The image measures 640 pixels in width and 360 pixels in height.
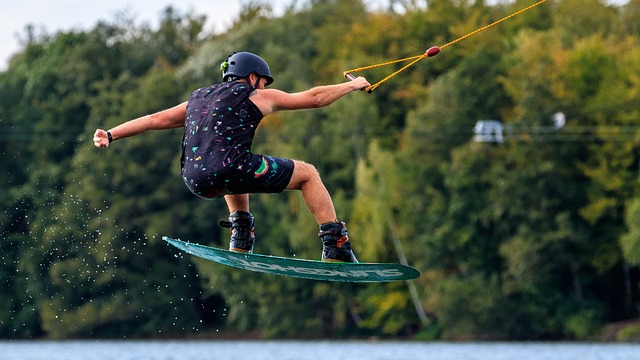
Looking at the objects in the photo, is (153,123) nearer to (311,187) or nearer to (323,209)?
(311,187)

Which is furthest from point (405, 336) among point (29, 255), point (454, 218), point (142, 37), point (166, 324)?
point (142, 37)

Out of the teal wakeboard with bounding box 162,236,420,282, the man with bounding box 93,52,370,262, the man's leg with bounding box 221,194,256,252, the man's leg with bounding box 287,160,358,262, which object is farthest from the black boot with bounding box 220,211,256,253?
the man with bounding box 93,52,370,262

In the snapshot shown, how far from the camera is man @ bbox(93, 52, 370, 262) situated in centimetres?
1135

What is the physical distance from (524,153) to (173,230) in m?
15.2

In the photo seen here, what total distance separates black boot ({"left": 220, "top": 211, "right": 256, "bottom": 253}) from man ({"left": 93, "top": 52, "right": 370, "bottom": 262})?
0.81 m

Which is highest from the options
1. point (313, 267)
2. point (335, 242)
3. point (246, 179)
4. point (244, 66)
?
point (244, 66)

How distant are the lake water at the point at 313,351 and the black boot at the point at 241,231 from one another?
2537cm

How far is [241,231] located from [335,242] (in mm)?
898

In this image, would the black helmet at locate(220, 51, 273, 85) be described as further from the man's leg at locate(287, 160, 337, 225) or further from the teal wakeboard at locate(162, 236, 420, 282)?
the teal wakeboard at locate(162, 236, 420, 282)

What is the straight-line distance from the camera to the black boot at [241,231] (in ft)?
41.2

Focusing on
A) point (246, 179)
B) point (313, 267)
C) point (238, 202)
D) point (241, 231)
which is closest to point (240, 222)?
point (241, 231)

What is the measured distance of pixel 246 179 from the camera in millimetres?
11523

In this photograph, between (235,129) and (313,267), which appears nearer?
(235,129)

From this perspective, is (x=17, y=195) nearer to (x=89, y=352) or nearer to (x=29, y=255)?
(x=29, y=255)
